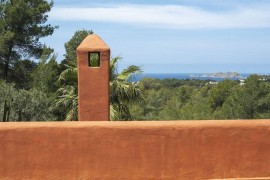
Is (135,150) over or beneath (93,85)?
beneath

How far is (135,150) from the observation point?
5035 millimetres

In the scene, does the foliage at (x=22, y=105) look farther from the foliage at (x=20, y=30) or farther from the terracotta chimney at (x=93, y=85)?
the terracotta chimney at (x=93, y=85)

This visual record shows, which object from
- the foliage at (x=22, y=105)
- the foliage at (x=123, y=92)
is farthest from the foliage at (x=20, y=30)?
the foliage at (x=123, y=92)

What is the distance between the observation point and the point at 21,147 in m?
4.86

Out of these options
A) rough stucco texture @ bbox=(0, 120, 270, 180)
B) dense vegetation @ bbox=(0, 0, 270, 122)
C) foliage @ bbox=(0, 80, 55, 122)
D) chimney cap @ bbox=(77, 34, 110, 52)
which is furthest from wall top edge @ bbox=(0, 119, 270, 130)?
foliage @ bbox=(0, 80, 55, 122)

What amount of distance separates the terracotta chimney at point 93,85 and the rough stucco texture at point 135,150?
569mm

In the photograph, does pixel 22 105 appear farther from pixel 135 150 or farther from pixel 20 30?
pixel 135 150

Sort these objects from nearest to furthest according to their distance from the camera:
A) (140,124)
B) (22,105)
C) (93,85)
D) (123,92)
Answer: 1. (140,124)
2. (93,85)
3. (123,92)
4. (22,105)

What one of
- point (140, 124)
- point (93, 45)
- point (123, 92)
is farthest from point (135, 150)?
point (123, 92)

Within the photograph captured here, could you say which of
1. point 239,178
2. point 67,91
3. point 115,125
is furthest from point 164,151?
point 67,91

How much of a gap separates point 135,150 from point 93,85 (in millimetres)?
1062

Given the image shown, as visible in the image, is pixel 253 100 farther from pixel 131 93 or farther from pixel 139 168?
pixel 139 168

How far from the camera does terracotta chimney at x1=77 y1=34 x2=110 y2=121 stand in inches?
216

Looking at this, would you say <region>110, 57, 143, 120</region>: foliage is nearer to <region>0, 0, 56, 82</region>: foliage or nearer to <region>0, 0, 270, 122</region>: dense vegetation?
<region>0, 0, 270, 122</region>: dense vegetation
